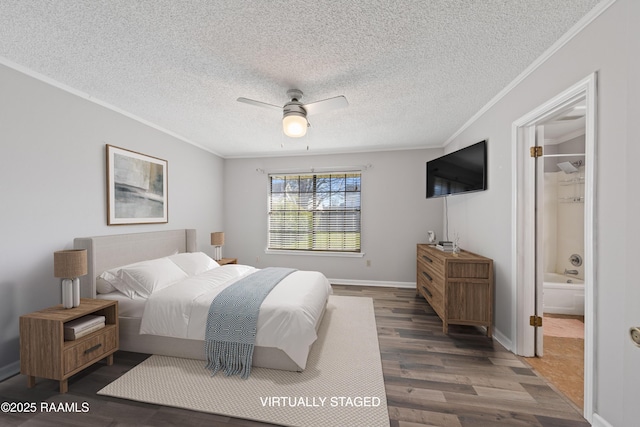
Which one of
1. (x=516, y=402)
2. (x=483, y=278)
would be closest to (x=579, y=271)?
(x=483, y=278)

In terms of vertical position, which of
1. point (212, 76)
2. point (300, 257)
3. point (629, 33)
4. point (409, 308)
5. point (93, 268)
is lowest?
point (409, 308)

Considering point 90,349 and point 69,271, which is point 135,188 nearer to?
point 69,271

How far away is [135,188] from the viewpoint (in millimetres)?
3162

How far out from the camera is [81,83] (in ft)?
7.72

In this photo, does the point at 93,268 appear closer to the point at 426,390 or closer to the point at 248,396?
the point at 248,396

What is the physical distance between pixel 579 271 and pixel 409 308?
2753mm

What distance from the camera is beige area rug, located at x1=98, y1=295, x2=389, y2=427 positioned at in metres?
1.67

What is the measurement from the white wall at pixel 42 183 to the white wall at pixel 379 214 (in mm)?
2465

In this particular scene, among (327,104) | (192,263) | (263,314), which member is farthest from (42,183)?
(327,104)

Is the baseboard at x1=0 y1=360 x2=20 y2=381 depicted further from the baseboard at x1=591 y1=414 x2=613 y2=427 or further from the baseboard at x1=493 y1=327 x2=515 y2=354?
the baseboard at x1=493 y1=327 x2=515 y2=354

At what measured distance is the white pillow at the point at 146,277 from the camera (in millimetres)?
2527

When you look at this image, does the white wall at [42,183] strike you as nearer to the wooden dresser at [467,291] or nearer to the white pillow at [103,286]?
the white pillow at [103,286]

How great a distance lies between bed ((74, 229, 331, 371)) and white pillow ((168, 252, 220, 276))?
0.35 metres

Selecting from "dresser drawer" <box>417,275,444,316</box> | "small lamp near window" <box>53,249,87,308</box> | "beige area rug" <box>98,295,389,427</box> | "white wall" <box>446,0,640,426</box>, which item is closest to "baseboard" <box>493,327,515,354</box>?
"dresser drawer" <box>417,275,444,316</box>
